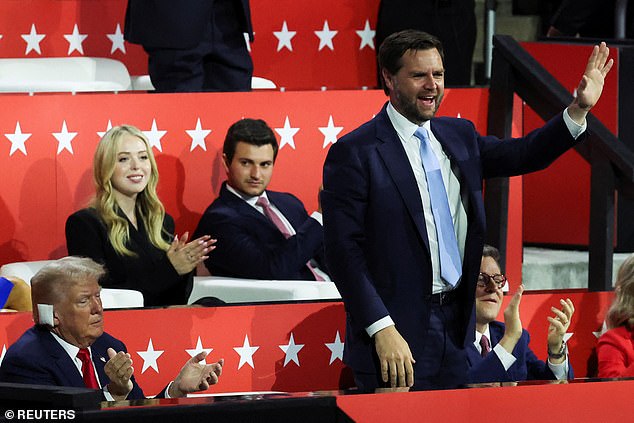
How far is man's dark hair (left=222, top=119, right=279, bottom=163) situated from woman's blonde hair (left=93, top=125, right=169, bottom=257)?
1.05ft

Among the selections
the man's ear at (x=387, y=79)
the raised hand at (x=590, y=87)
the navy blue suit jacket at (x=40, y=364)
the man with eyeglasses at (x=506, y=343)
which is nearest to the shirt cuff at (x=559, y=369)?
the man with eyeglasses at (x=506, y=343)

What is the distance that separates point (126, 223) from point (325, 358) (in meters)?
1.06

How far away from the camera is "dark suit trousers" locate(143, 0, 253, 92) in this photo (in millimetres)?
5898

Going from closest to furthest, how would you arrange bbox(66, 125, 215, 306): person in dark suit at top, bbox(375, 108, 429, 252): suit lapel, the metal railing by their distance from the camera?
bbox(375, 108, 429, 252): suit lapel → bbox(66, 125, 215, 306): person in dark suit at top → the metal railing

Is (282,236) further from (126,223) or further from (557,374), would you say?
(557,374)

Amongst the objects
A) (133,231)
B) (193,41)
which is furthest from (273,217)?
(193,41)

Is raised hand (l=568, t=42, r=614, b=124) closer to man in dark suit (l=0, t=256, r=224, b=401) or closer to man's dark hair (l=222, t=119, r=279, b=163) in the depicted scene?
man in dark suit (l=0, t=256, r=224, b=401)

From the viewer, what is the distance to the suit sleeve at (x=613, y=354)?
15.0ft

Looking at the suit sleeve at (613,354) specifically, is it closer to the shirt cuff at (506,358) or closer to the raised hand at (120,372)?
the shirt cuff at (506,358)

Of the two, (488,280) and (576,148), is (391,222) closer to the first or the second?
(488,280)

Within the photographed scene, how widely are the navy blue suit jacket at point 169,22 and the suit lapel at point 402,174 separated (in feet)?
7.20

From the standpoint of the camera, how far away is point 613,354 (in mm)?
4594

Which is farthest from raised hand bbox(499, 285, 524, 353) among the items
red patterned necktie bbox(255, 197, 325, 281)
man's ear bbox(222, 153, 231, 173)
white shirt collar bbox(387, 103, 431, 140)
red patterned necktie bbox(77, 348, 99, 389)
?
man's ear bbox(222, 153, 231, 173)

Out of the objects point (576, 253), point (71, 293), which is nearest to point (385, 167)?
point (71, 293)
